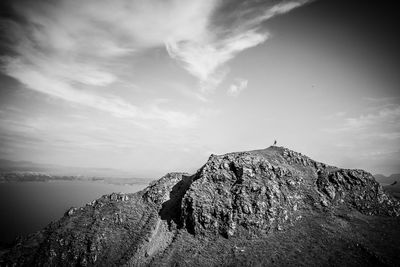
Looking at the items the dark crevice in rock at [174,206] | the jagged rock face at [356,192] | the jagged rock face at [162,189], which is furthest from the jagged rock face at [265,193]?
the jagged rock face at [162,189]

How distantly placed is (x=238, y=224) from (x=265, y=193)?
1061cm

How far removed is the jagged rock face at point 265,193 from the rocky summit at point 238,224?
0.24 metres

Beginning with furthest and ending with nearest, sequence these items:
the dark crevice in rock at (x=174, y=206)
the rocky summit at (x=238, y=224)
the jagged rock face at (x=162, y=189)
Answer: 1. the jagged rock face at (x=162, y=189)
2. the dark crevice in rock at (x=174, y=206)
3. the rocky summit at (x=238, y=224)

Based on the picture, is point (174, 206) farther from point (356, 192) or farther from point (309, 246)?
point (356, 192)

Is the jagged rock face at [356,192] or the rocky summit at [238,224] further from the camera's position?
the jagged rock face at [356,192]

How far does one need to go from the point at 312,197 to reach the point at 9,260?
74900 millimetres

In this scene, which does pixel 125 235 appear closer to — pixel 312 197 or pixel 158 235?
pixel 158 235

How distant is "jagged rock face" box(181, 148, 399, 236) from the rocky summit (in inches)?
9.5

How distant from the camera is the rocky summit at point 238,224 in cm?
3844

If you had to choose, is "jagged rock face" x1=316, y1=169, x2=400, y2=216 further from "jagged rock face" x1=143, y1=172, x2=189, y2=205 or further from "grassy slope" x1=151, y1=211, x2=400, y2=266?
"jagged rock face" x1=143, y1=172, x2=189, y2=205

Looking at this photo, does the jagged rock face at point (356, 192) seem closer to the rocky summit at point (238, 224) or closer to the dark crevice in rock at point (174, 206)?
the rocky summit at point (238, 224)

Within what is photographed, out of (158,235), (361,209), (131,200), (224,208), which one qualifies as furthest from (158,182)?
(361,209)

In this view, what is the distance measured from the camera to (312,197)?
1998 inches

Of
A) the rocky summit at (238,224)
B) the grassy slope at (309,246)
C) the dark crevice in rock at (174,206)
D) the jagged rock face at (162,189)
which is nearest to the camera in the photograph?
the grassy slope at (309,246)
